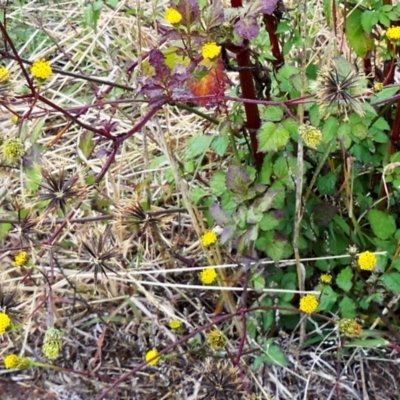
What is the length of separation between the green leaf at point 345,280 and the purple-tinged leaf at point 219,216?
234 mm

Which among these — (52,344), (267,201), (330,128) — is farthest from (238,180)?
(52,344)

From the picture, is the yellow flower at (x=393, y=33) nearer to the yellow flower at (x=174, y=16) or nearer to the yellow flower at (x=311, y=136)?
the yellow flower at (x=311, y=136)

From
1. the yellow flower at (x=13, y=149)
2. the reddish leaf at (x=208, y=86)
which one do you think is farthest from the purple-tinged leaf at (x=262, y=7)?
the yellow flower at (x=13, y=149)

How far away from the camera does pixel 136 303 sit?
1.37 m

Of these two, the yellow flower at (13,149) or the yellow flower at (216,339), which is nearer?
the yellow flower at (13,149)

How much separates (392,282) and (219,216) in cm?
32

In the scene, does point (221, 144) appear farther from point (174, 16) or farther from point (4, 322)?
point (4, 322)

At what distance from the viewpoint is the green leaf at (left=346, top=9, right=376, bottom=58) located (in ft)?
3.27

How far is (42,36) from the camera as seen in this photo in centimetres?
195

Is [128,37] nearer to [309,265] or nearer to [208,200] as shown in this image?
[208,200]

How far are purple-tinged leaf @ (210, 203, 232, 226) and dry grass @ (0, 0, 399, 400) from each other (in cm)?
7

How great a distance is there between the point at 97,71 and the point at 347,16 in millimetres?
979

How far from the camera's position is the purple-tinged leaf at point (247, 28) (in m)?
0.85

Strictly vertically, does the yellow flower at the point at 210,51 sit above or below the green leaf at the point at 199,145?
above
